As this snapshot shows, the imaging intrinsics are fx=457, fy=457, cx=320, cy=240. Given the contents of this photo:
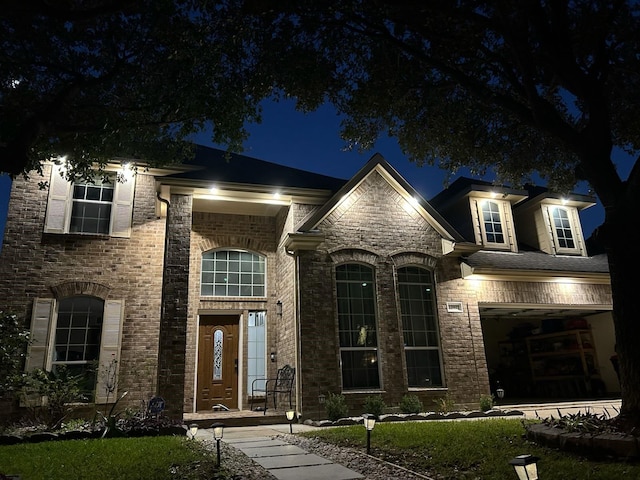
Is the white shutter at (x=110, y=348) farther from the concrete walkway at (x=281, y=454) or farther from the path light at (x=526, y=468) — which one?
the path light at (x=526, y=468)

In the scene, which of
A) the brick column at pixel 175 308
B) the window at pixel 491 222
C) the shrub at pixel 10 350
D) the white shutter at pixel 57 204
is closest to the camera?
the shrub at pixel 10 350

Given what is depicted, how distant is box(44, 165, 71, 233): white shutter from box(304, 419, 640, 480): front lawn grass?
7774 mm

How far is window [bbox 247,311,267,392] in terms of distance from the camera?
39.5 feet

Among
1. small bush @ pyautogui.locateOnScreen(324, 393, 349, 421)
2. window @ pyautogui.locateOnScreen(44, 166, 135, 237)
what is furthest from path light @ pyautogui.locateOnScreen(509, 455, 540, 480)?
window @ pyautogui.locateOnScreen(44, 166, 135, 237)

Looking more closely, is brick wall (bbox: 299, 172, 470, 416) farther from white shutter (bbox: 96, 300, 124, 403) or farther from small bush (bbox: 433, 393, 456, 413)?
white shutter (bbox: 96, 300, 124, 403)

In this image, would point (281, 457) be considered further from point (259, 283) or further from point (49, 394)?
point (259, 283)

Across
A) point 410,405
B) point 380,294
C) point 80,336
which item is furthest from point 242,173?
point 410,405

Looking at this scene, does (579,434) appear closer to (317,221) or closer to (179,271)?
(317,221)

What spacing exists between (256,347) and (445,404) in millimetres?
4990

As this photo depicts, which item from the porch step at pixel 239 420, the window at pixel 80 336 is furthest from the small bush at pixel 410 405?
the window at pixel 80 336

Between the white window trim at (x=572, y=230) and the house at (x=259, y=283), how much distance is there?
83 cm

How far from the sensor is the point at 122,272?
36.8ft

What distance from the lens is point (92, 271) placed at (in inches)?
432

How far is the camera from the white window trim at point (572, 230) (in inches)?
574
